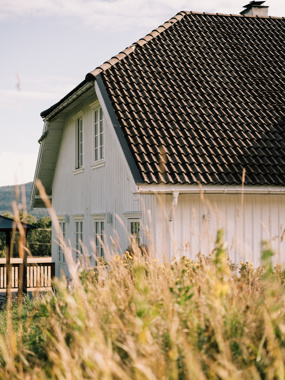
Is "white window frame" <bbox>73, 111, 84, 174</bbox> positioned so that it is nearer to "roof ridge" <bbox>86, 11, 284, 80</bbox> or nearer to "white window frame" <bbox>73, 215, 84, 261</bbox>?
"white window frame" <bbox>73, 215, 84, 261</bbox>

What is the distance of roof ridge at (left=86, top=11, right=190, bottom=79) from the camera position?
1262 cm

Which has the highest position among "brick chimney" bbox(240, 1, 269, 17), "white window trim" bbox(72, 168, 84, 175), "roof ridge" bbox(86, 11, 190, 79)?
"brick chimney" bbox(240, 1, 269, 17)

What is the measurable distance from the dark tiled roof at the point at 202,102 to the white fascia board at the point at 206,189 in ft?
0.38

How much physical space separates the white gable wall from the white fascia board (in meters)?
0.30

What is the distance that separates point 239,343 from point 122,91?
923 cm

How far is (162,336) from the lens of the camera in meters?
4.26

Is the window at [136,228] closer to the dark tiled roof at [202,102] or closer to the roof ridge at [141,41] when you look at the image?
the dark tiled roof at [202,102]

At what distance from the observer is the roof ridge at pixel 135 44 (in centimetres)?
1262

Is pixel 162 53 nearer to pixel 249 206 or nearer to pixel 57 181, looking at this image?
pixel 249 206

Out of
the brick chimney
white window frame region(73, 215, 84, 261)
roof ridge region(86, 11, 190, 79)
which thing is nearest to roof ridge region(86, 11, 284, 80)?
roof ridge region(86, 11, 190, 79)

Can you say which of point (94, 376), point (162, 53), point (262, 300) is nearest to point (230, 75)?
point (162, 53)

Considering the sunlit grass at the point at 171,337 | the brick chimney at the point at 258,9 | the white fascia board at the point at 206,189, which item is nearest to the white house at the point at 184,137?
the white fascia board at the point at 206,189

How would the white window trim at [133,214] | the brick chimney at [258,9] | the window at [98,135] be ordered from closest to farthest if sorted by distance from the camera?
the white window trim at [133,214], the window at [98,135], the brick chimney at [258,9]

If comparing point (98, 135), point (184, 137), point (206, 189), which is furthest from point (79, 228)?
point (206, 189)
